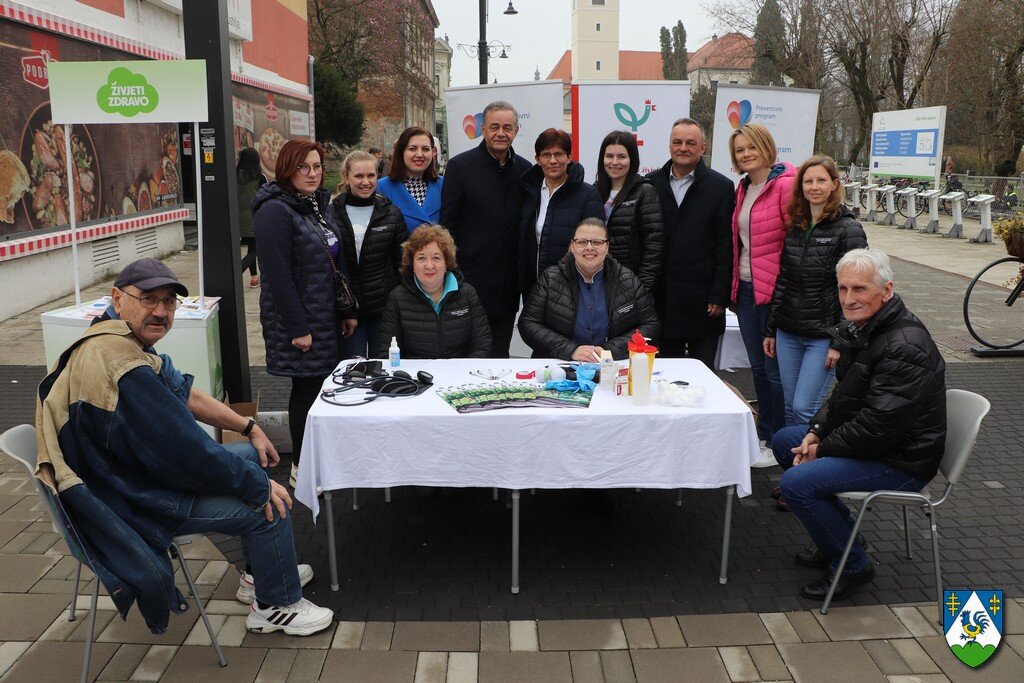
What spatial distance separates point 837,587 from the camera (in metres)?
3.56

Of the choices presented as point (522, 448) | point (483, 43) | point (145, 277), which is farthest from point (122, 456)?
point (483, 43)

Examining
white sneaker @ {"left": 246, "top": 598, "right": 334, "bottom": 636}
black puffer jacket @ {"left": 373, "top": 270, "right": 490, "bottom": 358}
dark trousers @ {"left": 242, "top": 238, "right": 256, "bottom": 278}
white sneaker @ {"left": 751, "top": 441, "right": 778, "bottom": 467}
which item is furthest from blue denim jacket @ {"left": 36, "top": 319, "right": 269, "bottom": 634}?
dark trousers @ {"left": 242, "top": 238, "right": 256, "bottom": 278}

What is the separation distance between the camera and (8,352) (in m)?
7.76

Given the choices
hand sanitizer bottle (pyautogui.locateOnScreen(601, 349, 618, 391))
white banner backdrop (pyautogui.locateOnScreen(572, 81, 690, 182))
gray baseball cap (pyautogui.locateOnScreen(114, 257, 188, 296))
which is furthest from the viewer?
white banner backdrop (pyautogui.locateOnScreen(572, 81, 690, 182))

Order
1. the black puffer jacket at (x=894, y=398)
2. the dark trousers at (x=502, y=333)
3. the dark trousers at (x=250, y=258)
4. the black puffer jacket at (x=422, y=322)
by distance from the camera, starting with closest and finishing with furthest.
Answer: the black puffer jacket at (x=894, y=398), the black puffer jacket at (x=422, y=322), the dark trousers at (x=502, y=333), the dark trousers at (x=250, y=258)

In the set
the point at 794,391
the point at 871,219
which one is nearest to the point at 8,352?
the point at 794,391

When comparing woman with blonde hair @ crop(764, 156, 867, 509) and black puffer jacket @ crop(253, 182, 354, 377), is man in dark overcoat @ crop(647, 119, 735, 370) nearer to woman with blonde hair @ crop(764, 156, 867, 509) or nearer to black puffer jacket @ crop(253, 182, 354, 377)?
woman with blonde hair @ crop(764, 156, 867, 509)

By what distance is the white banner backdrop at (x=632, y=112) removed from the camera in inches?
341

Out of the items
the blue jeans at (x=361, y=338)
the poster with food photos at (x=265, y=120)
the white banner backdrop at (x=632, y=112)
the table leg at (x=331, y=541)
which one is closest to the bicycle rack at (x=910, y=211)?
the white banner backdrop at (x=632, y=112)

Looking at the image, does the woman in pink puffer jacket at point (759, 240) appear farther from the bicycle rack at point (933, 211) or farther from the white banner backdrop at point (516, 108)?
the bicycle rack at point (933, 211)

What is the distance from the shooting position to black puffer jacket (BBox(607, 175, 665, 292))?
487cm

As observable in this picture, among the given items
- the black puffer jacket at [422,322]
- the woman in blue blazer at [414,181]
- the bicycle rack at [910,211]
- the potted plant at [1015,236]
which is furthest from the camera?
the bicycle rack at [910,211]

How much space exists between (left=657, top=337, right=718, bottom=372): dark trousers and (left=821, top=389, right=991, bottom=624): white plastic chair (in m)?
1.75

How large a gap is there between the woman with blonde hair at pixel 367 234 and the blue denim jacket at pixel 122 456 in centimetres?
206
